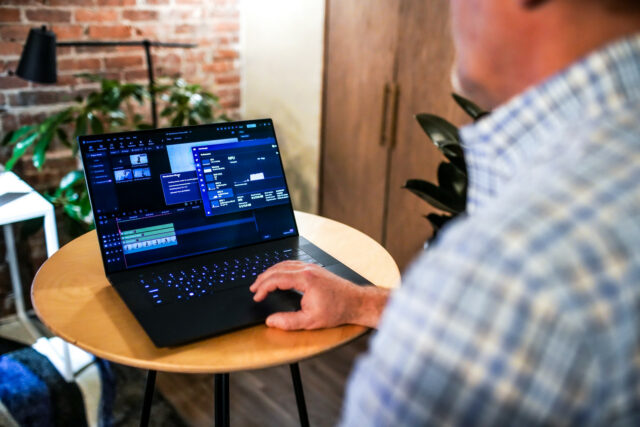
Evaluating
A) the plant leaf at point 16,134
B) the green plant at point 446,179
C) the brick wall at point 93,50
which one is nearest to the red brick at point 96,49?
the brick wall at point 93,50

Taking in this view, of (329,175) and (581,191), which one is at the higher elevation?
(581,191)

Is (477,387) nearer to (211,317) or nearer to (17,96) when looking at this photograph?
(211,317)

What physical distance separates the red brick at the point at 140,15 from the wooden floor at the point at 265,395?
150cm

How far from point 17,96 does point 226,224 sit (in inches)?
61.7

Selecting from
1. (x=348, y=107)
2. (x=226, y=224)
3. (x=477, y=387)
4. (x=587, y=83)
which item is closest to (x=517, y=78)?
(x=587, y=83)

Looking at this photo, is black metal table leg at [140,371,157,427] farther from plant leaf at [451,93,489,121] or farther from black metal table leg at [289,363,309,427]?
plant leaf at [451,93,489,121]

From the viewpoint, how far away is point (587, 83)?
1.57ft

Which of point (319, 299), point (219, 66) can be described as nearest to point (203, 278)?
point (319, 299)

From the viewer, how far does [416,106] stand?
7.97ft

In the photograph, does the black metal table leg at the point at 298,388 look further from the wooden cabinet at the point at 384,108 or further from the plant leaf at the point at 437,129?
the wooden cabinet at the point at 384,108

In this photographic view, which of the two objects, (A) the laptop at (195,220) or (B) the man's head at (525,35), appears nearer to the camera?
(B) the man's head at (525,35)

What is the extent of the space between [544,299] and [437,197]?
1.42m

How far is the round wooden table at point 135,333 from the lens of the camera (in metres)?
0.95

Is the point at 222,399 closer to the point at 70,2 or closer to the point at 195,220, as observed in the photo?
the point at 195,220
